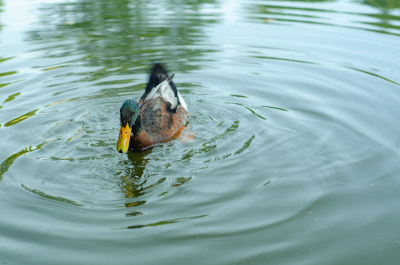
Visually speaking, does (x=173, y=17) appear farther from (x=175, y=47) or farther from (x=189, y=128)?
(x=189, y=128)

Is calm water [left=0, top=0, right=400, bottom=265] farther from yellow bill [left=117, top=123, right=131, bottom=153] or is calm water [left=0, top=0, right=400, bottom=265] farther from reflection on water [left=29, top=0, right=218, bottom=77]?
Answer: yellow bill [left=117, top=123, right=131, bottom=153]

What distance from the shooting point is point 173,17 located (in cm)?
1365

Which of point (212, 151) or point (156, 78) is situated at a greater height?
point (156, 78)

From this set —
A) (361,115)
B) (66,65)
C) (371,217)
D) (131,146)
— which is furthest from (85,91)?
(371,217)

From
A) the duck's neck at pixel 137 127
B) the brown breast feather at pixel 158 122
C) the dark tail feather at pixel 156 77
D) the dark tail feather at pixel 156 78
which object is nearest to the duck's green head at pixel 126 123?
the duck's neck at pixel 137 127

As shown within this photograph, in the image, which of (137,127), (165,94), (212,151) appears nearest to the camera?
(212,151)

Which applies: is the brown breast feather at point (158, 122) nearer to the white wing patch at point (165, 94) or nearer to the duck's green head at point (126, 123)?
the white wing patch at point (165, 94)

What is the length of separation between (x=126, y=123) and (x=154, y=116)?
1077mm

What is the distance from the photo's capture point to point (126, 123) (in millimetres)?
6129

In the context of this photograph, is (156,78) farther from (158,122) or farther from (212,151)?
(212,151)

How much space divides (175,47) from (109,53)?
147 centimetres

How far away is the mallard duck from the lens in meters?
6.16

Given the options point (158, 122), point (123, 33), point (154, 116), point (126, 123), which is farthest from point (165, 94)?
point (123, 33)

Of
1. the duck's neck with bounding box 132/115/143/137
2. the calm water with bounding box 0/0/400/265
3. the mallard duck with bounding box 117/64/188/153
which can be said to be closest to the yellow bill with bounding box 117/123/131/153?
the mallard duck with bounding box 117/64/188/153
